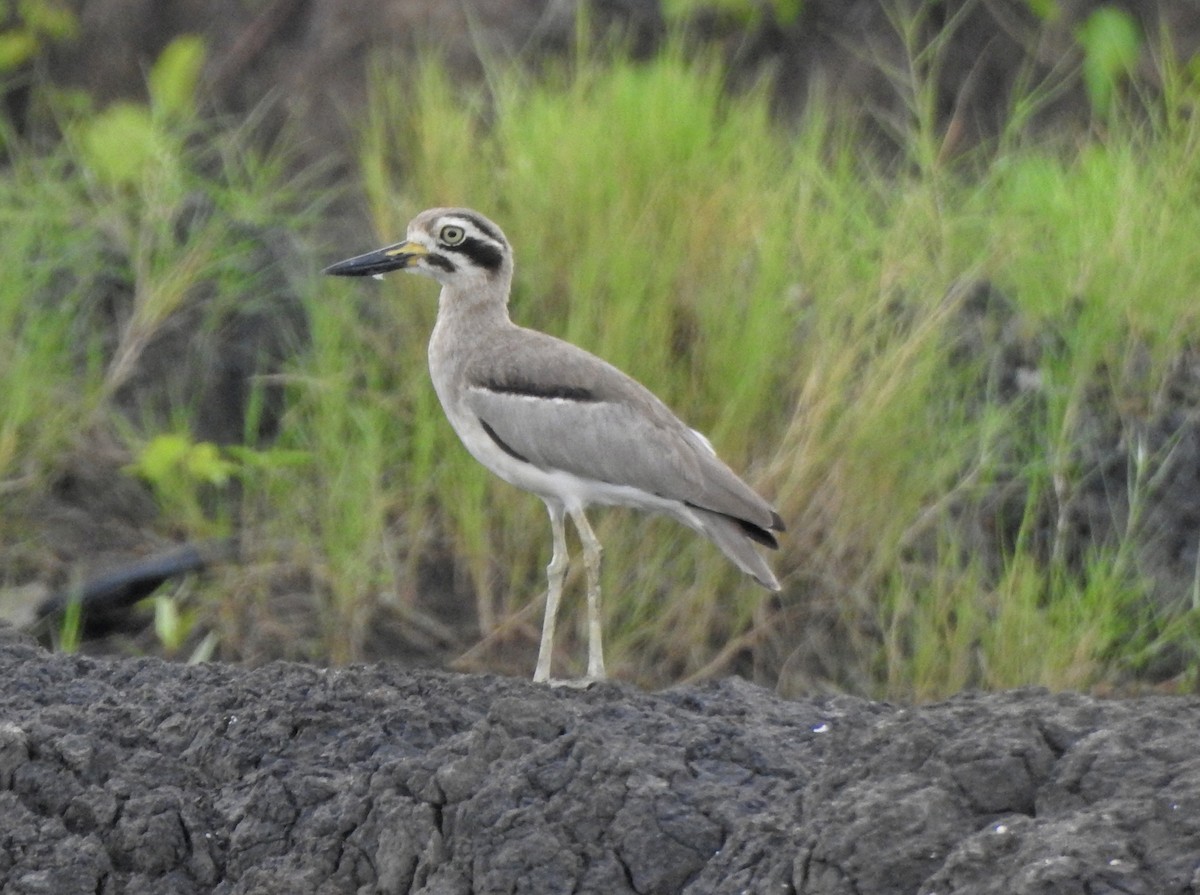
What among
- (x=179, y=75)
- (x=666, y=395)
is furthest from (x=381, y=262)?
(x=179, y=75)

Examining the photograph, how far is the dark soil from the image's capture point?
A: 3.67 meters

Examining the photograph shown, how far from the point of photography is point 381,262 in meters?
6.25

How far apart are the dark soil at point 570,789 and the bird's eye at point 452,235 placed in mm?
1646

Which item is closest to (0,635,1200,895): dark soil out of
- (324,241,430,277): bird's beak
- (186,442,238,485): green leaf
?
(324,241,430,277): bird's beak

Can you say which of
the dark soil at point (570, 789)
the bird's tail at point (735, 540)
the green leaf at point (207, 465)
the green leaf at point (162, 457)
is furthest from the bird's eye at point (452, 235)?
the dark soil at point (570, 789)

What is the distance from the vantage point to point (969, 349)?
25.0 ft

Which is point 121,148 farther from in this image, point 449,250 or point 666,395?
point 449,250

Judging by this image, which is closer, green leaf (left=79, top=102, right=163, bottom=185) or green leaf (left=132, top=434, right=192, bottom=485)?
green leaf (left=132, top=434, right=192, bottom=485)

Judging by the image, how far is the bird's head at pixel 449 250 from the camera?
6.28 metres

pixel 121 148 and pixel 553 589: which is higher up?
pixel 121 148

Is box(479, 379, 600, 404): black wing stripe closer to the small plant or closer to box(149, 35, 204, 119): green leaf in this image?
box(149, 35, 204, 119): green leaf

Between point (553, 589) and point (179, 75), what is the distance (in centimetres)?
478

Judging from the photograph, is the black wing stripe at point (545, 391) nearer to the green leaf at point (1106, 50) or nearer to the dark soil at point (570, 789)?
the dark soil at point (570, 789)

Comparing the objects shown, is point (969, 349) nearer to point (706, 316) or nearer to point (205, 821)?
point (706, 316)
